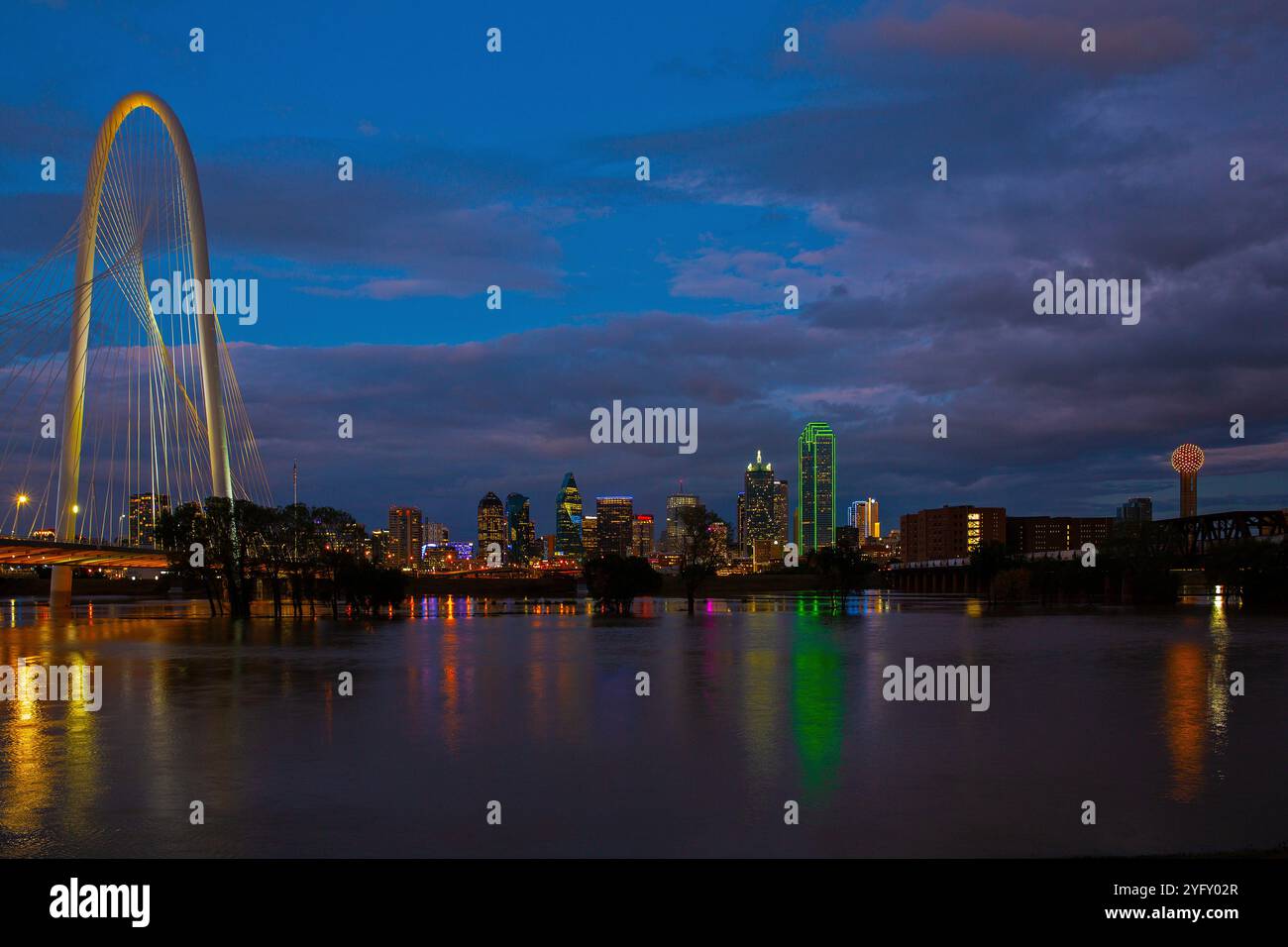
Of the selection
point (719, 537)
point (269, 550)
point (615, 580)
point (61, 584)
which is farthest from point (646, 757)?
point (61, 584)

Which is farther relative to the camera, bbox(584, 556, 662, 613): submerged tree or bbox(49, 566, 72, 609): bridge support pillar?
bbox(49, 566, 72, 609): bridge support pillar

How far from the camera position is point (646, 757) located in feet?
67.6

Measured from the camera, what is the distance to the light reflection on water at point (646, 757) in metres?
14.9

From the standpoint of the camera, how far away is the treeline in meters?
83.6

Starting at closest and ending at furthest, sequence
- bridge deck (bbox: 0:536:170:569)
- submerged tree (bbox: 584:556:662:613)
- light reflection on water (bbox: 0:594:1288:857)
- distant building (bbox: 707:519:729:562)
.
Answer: light reflection on water (bbox: 0:594:1288:857) < bridge deck (bbox: 0:536:170:569) < submerged tree (bbox: 584:556:662:613) < distant building (bbox: 707:519:729:562)

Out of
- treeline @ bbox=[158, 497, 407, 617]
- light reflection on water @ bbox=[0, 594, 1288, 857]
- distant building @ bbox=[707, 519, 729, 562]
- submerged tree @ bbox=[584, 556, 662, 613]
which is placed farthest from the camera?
distant building @ bbox=[707, 519, 729, 562]

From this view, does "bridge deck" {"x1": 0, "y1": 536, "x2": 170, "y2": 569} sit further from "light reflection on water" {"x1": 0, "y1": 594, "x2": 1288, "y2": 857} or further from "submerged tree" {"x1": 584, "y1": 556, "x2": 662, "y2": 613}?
"light reflection on water" {"x1": 0, "y1": 594, "x2": 1288, "y2": 857}

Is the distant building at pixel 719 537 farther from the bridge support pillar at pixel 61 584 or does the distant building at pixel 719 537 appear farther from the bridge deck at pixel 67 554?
the bridge support pillar at pixel 61 584

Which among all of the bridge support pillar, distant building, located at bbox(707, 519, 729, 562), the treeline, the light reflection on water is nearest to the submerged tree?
distant building, located at bbox(707, 519, 729, 562)

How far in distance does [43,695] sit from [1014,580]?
90.3 meters

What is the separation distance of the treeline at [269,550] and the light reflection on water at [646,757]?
41.4 meters

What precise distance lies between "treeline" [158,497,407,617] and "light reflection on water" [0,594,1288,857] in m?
41.4
